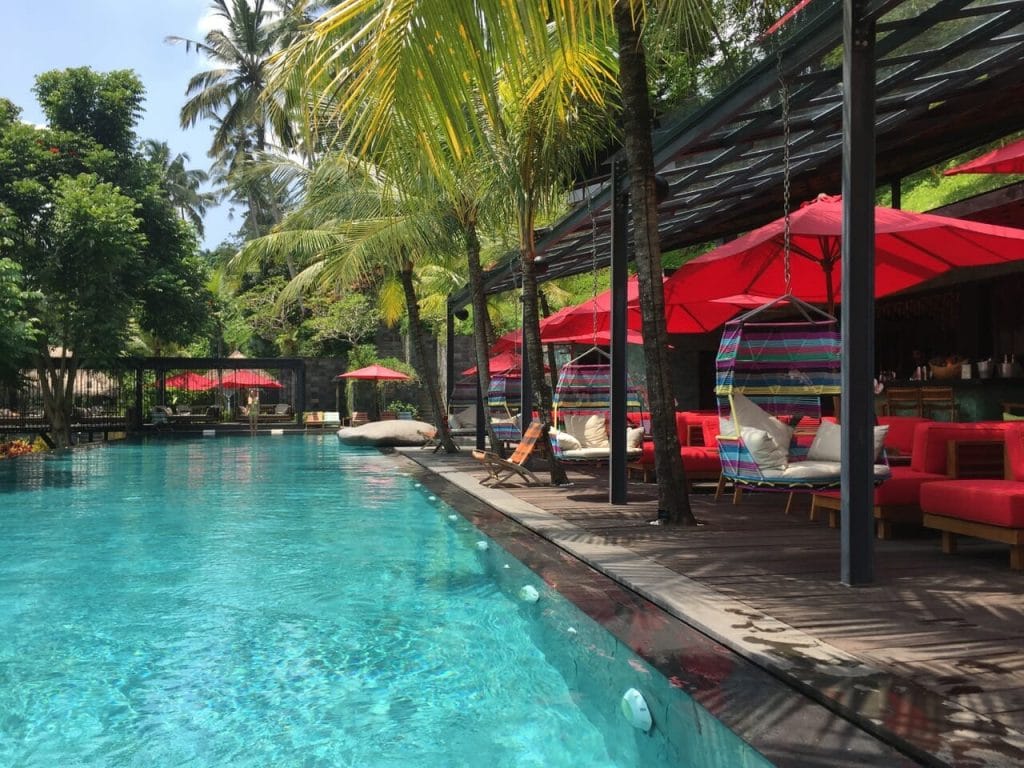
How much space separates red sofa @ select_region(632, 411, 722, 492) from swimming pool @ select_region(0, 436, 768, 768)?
97.9 inches

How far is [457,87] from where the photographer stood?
3934mm

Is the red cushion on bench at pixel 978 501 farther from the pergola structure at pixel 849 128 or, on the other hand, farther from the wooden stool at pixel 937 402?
the wooden stool at pixel 937 402

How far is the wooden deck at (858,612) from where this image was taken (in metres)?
2.63

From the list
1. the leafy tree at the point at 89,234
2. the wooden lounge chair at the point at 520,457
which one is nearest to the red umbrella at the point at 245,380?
the leafy tree at the point at 89,234

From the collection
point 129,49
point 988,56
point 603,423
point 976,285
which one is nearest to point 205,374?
Answer: point 129,49

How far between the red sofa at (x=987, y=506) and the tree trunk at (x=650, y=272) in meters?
1.85

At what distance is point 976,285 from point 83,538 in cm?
993

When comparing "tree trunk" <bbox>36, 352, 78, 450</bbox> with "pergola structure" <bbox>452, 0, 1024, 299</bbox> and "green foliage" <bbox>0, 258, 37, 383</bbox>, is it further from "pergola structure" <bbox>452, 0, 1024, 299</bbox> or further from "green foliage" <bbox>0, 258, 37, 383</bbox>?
"pergola structure" <bbox>452, 0, 1024, 299</bbox>

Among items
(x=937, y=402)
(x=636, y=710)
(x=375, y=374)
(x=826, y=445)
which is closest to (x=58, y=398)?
(x=375, y=374)

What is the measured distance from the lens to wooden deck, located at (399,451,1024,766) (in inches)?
104

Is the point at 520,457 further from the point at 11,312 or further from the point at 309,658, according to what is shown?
the point at 11,312

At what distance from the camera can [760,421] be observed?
21.8 feet

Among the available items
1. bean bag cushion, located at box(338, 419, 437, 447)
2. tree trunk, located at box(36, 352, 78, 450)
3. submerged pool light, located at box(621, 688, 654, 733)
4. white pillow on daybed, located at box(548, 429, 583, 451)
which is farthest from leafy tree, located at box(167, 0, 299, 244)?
submerged pool light, located at box(621, 688, 654, 733)

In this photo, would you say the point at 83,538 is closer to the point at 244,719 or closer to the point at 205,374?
A: the point at 244,719
